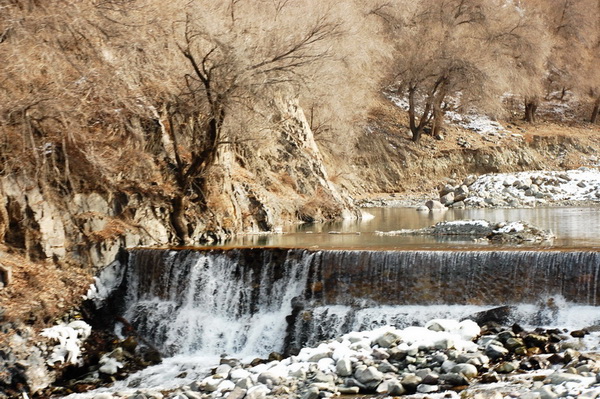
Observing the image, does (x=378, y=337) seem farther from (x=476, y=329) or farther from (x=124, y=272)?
(x=124, y=272)

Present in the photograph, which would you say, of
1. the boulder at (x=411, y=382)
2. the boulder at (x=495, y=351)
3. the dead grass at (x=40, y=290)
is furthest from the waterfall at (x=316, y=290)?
the boulder at (x=411, y=382)

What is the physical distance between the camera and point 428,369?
926cm

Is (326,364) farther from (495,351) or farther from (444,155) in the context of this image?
(444,155)

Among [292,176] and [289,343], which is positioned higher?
[292,176]

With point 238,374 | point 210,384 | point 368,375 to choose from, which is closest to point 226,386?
point 210,384

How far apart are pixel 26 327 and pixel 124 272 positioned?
303cm

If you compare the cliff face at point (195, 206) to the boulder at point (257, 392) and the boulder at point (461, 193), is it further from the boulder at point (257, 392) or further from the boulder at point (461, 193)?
the boulder at point (461, 193)

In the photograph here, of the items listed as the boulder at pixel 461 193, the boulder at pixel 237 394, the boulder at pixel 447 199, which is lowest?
the boulder at pixel 237 394

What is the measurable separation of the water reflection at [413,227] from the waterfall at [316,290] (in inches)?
57.7

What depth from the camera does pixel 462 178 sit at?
34000 millimetres

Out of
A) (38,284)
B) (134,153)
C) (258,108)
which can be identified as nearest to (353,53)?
(258,108)

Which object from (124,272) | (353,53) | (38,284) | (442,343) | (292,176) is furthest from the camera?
(353,53)

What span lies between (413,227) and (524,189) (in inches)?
496

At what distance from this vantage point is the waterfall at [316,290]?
11.9 metres
